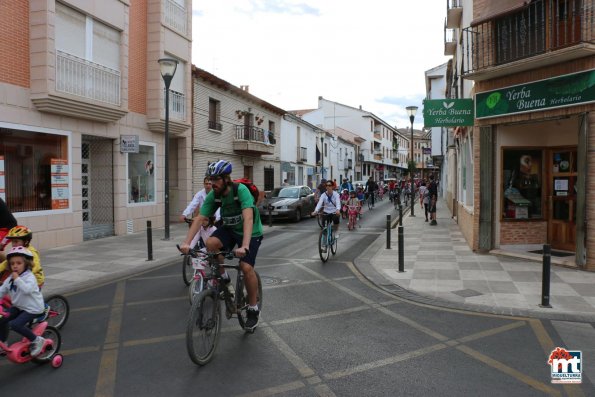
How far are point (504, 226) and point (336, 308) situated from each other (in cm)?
608

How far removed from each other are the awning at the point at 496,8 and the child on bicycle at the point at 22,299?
9440mm

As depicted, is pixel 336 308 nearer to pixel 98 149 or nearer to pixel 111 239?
pixel 111 239

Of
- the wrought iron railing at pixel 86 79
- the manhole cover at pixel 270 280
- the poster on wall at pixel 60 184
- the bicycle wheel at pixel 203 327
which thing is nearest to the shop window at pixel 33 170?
the poster on wall at pixel 60 184

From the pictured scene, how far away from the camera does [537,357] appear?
4379mm

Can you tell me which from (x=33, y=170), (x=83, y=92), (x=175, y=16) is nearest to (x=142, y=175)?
(x=83, y=92)

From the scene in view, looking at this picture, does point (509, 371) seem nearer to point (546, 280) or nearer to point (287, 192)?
point (546, 280)

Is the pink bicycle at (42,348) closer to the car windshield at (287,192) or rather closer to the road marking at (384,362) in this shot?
the road marking at (384,362)

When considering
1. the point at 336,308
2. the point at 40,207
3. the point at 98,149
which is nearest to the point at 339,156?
the point at 98,149

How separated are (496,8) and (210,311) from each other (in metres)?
8.84

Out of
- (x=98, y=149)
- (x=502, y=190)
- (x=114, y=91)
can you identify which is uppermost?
(x=114, y=91)

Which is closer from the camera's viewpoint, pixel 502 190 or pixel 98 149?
pixel 502 190

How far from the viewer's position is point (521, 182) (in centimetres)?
1045

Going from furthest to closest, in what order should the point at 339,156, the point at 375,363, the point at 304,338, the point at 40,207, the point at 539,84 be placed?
1. the point at 339,156
2. the point at 40,207
3. the point at 539,84
4. the point at 304,338
5. the point at 375,363

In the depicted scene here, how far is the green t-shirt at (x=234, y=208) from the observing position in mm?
4586
